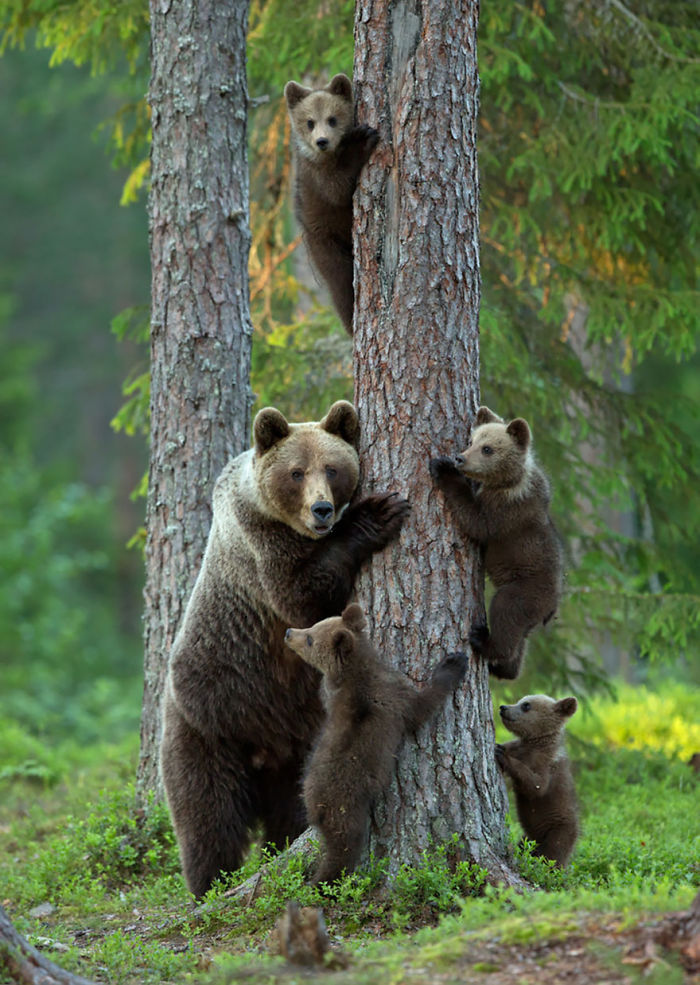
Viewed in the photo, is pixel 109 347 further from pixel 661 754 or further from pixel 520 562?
pixel 520 562

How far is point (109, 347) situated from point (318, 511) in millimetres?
25801

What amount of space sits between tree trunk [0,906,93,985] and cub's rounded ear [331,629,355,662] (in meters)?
1.71

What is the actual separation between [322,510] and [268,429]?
0.75 meters

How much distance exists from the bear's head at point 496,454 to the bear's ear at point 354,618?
82 cm

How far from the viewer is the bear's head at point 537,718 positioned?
625 centimetres

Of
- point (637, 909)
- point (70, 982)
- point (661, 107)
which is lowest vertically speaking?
point (70, 982)

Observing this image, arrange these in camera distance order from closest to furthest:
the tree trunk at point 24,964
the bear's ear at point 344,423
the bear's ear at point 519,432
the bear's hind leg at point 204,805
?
the tree trunk at point 24,964 < the bear's ear at point 519,432 < the bear's ear at point 344,423 < the bear's hind leg at point 204,805

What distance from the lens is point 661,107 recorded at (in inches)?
338

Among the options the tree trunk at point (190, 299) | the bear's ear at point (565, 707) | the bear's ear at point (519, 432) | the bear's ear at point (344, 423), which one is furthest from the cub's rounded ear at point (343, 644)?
the tree trunk at point (190, 299)

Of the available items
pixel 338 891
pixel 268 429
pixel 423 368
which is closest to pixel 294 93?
pixel 268 429

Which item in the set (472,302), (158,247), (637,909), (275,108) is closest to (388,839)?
(637,909)

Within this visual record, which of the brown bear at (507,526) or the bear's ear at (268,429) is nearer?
the brown bear at (507,526)

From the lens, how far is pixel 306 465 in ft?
19.1

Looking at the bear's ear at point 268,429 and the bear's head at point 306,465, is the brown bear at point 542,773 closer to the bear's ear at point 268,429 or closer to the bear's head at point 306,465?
the bear's head at point 306,465
